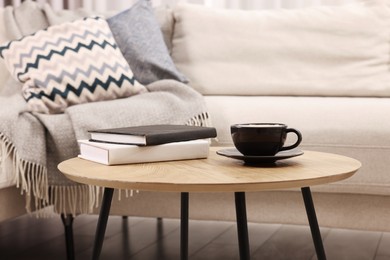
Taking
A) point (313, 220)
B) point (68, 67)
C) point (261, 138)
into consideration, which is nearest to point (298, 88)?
point (68, 67)

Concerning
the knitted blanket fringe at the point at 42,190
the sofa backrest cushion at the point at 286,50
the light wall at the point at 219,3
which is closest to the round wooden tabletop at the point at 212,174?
the knitted blanket fringe at the point at 42,190

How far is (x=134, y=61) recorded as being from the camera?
2.37 m

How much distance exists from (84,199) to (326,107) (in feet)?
2.44

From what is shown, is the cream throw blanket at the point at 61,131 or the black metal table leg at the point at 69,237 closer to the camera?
A: the cream throw blanket at the point at 61,131

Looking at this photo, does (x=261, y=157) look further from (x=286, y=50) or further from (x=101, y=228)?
(x=286, y=50)

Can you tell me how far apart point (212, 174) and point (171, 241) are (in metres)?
1.15

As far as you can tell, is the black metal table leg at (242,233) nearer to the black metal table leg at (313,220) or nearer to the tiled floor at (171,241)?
the black metal table leg at (313,220)

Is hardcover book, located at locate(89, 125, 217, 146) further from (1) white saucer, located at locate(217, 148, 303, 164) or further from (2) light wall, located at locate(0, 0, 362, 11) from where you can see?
(2) light wall, located at locate(0, 0, 362, 11)

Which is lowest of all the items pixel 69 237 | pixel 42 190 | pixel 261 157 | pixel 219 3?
pixel 69 237

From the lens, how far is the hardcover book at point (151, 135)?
125 cm

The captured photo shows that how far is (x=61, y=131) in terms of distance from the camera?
1820 mm

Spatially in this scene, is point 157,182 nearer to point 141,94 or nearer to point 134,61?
point 141,94

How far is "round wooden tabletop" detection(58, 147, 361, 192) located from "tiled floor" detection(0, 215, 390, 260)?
2.67 feet

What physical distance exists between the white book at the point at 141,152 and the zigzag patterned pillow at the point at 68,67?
748 mm
